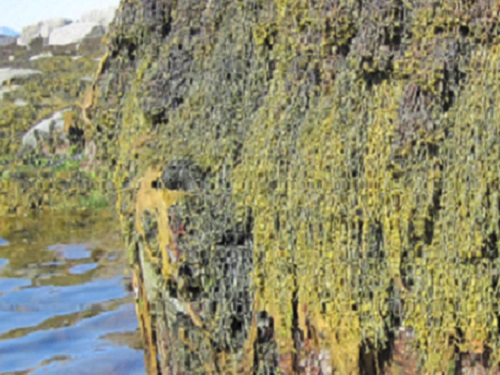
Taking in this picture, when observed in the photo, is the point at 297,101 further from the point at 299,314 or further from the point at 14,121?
the point at 14,121

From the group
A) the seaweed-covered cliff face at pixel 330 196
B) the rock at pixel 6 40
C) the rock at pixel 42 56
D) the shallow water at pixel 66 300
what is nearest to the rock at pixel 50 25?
the rock at pixel 6 40

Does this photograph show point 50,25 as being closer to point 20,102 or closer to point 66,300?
point 20,102

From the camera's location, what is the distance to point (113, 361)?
5168mm

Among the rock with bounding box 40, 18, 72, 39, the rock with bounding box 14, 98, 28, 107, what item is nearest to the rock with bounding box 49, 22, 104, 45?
the rock with bounding box 40, 18, 72, 39

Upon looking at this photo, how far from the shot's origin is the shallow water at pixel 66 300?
5270 millimetres

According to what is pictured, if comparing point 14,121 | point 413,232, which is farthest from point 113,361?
point 14,121

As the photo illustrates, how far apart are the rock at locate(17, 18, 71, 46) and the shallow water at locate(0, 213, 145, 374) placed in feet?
46.8

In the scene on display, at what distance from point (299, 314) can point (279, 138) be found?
0.51m

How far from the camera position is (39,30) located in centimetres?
2636

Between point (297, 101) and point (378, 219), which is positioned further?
point (297, 101)

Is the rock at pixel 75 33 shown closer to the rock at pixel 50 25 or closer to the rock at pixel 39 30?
the rock at pixel 39 30

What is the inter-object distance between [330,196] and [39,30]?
24.9 metres

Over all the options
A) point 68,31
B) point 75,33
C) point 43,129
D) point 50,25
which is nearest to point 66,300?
point 43,129

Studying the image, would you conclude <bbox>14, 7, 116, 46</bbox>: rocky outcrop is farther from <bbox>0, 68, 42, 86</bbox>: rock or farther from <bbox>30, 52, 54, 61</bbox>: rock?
<bbox>0, 68, 42, 86</bbox>: rock
